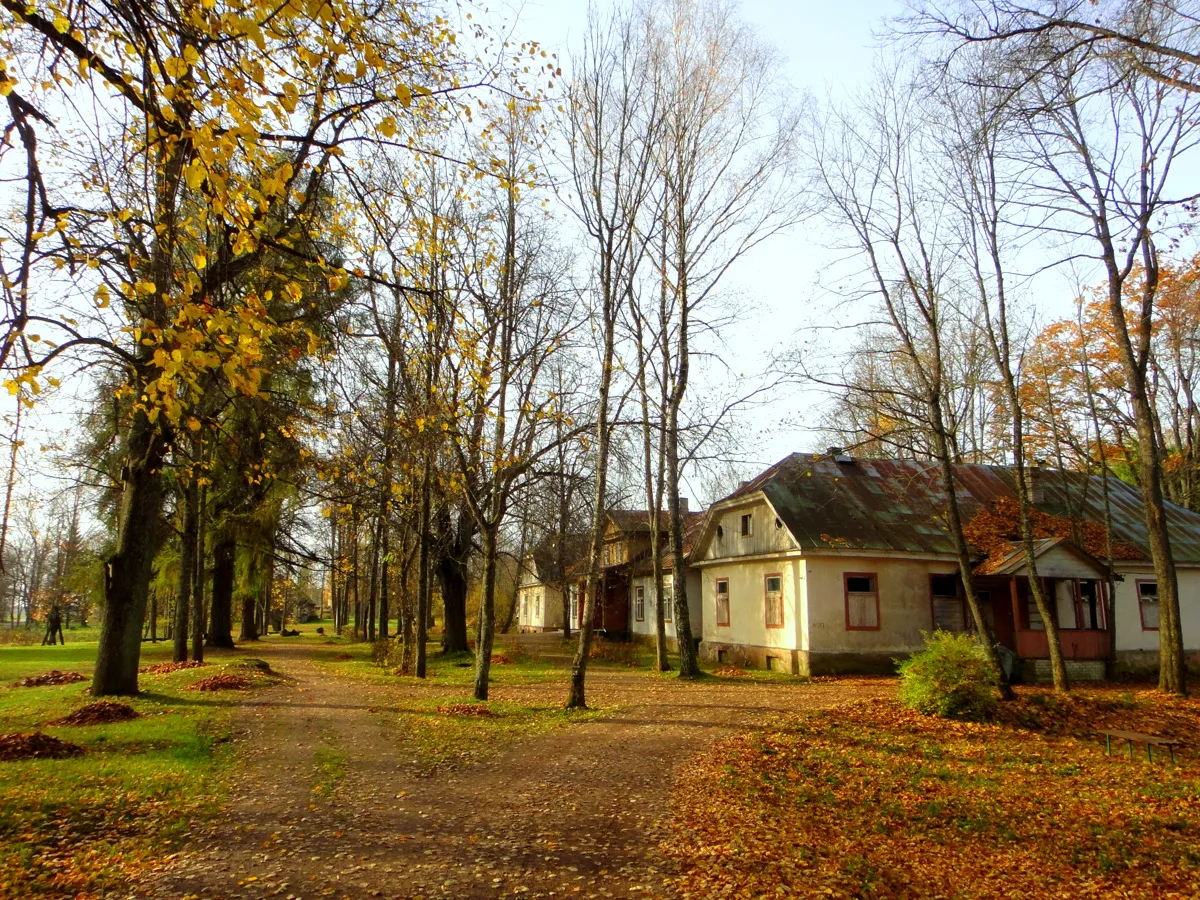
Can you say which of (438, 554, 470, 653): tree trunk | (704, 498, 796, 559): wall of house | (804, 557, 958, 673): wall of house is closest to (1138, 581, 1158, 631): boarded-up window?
(804, 557, 958, 673): wall of house

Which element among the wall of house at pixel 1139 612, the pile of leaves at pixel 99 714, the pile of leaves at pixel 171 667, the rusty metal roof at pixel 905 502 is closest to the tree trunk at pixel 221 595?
the pile of leaves at pixel 171 667

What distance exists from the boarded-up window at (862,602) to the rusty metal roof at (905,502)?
3.09ft

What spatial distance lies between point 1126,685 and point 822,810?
55.5 ft

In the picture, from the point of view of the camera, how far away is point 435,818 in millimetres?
6754

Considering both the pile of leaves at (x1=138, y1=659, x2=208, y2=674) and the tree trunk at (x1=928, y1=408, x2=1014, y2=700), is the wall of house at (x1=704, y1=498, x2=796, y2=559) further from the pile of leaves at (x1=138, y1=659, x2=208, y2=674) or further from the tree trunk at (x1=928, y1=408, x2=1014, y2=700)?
the pile of leaves at (x1=138, y1=659, x2=208, y2=674)

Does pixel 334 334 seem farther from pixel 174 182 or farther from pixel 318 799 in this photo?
pixel 318 799

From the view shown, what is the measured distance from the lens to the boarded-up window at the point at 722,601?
2528cm

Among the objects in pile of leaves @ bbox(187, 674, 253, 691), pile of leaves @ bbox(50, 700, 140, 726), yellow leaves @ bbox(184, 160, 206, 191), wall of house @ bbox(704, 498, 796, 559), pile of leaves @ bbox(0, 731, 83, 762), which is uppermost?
yellow leaves @ bbox(184, 160, 206, 191)

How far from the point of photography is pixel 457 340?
7.28 metres

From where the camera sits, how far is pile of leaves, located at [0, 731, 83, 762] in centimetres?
837

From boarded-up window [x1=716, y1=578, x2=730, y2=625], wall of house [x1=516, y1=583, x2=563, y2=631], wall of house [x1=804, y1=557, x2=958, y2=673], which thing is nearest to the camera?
wall of house [x1=804, y1=557, x2=958, y2=673]

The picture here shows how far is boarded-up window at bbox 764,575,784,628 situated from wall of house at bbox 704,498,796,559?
0.89 metres

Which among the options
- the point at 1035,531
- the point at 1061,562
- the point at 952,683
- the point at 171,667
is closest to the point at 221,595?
the point at 171,667

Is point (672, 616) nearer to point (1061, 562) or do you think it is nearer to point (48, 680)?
point (1061, 562)
